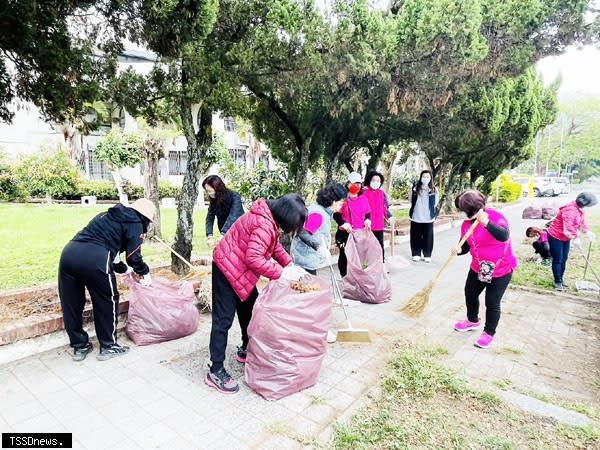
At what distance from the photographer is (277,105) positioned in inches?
261

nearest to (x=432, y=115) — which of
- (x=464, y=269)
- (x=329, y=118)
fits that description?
(x=329, y=118)

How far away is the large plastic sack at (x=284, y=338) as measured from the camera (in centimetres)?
257

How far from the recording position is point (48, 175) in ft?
56.4

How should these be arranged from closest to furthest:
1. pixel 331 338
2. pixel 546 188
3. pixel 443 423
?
1. pixel 443 423
2. pixel 331 338
3. pixel 546 188

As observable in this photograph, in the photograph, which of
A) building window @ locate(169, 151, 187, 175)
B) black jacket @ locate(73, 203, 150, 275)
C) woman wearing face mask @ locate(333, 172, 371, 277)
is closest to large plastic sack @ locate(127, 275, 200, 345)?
black jacket @ locate(73, 203, 150, 275)

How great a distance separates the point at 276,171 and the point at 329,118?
180 centimetres

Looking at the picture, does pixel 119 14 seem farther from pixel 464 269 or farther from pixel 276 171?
pixel 464 269

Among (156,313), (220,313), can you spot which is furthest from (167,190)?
(220,313)

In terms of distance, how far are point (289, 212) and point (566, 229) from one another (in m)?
4.23

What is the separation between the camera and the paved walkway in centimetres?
231

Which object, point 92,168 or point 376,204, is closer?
point 376,204

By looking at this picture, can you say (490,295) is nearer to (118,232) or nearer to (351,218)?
(351,218)

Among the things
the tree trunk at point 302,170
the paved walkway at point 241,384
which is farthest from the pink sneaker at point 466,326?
the tree trunk at point 302,170

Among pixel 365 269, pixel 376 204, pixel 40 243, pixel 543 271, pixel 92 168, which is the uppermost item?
pixel 376 204
